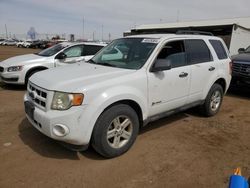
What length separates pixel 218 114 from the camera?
589 cm

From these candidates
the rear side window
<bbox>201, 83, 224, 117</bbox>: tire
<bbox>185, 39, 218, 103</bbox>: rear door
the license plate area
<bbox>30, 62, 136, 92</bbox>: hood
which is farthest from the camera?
the rear side window

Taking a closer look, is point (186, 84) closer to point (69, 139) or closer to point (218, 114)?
point (218, 114)

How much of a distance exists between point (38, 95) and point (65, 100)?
0.57 metres

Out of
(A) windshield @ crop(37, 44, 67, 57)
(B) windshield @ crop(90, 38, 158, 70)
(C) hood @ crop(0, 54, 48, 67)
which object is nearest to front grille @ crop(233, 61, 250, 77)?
(B) windshield @ crop(90, 38, 158, 70)

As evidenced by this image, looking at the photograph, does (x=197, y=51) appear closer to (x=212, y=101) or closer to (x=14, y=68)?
(x=212, y=101)

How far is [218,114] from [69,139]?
157 inches

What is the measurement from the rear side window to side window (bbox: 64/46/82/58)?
15.7 ft

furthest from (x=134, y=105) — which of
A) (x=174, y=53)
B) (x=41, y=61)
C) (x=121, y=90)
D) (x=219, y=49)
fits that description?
(x=41, y=61)

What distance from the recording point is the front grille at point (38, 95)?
3353 mm

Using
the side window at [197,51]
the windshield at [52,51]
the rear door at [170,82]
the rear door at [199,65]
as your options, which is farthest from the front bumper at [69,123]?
the windshield at [52,51]

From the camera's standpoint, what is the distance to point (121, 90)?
3463 millimetres

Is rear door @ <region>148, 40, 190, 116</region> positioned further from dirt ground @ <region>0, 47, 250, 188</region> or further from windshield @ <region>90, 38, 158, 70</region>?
dirt ground @ <region>0, 47, 250, 188</region>

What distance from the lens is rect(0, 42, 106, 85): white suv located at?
302 inches

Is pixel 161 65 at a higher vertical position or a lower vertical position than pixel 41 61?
higher
